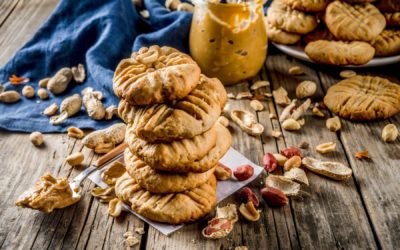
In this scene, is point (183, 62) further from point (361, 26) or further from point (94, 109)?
point (361, 26)

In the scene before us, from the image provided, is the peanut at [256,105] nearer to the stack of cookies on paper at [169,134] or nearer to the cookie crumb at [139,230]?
the stack of cookies on paper at [169,134]

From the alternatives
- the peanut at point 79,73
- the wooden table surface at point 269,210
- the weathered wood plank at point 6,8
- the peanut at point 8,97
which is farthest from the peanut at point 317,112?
the weathered wood plank at point 6,8

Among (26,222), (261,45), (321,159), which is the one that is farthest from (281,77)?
(26,222)

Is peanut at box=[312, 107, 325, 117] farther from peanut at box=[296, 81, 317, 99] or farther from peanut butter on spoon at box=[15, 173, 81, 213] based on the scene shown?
peanut butter on spoon at box=[15, 173, 81, 213]

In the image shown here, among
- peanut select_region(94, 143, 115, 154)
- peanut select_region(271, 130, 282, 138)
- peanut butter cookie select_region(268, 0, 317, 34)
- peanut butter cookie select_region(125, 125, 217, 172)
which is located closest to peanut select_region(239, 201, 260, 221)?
peanut butter cookie select_region(125, 125, 217, 172)

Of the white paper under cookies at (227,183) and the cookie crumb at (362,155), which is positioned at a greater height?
the white paper under cookies at (227,183)

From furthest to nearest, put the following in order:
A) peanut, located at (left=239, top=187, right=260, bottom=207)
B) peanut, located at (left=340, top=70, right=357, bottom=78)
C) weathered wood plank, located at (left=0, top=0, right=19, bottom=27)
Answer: weathered wood plank, located at (left=0, top=0, right=19, bottom=27) → peanut, located at (left=340, top=70, right=357, bottom=78) → peanut, located at (left=239, top=187, right=260, bottom=207)
